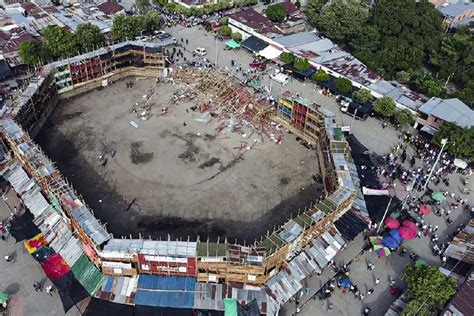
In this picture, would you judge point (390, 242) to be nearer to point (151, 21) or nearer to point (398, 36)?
point (398, 36)

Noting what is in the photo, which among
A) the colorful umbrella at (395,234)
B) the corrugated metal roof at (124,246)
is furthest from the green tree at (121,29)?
the colorful umbrella at (395,234)

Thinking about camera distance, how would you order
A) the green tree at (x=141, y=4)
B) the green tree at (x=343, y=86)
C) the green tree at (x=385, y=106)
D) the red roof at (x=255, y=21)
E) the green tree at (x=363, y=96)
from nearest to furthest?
the green tree at (x=385, y=106) → the green tree at (x=363, y=96) → the green tree at (x=343, y=86) → the red roof at (x=255, y=21) → the green tree at (x=141, y=4)

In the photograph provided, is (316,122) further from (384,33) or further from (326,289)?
(384,33)

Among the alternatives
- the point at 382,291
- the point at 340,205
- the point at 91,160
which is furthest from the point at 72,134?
the point at 382,291

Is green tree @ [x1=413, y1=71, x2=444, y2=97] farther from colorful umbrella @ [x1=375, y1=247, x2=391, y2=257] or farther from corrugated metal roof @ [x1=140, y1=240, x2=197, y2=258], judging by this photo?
corrugated metal roof @ [x1=140, y1=240, x2=197, y2=258]

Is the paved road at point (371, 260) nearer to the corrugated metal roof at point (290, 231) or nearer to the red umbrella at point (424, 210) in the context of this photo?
the red umbrella at point (424, 210)

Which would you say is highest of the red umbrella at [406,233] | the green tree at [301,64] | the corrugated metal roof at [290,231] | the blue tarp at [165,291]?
the corrugated metal roof at [290,231]
